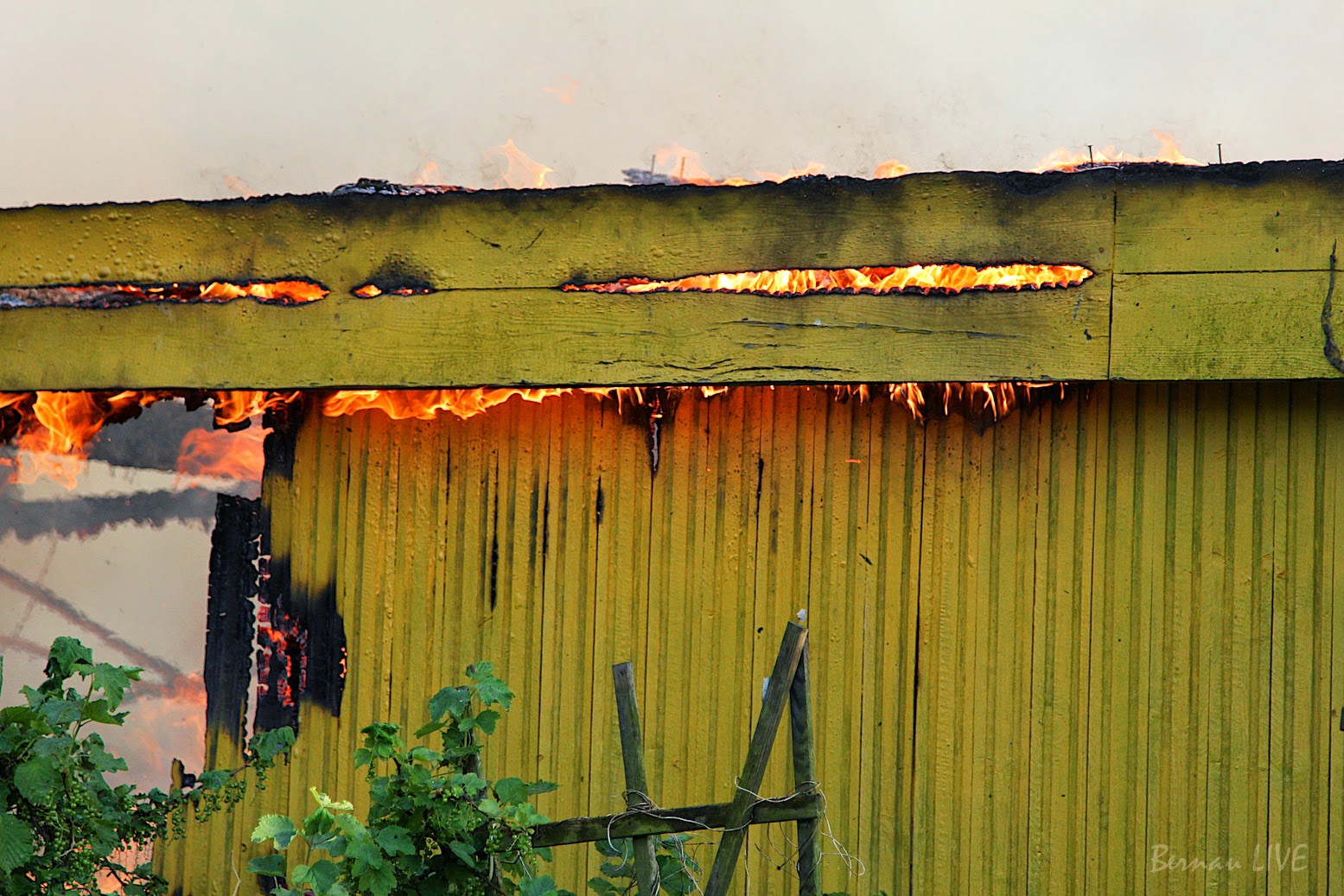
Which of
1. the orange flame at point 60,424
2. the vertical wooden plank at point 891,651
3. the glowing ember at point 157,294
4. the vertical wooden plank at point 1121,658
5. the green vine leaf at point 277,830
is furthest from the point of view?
the orange flame at point 60,424

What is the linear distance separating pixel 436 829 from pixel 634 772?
0.62m

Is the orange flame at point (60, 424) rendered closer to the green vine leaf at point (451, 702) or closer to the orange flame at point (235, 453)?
the orange flame at point (235, 453)

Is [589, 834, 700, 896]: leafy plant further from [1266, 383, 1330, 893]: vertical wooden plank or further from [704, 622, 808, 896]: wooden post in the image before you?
[1266, 383, 1330, 893]: vertical wooden plank

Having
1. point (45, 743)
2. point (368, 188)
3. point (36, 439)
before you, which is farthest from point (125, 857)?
point (368, 188)

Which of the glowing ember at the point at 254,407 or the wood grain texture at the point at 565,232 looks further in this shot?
the glowing ember at the point at 254,407

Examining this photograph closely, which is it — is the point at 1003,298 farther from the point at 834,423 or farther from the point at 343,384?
the point at 343,384

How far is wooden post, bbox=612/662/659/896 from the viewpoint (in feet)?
11.2

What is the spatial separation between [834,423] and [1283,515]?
174 centimetres

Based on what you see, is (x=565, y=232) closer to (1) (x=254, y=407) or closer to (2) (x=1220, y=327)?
(1) (x=254, y=407)

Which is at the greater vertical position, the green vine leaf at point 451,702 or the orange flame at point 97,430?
the orange flame at point 97,430

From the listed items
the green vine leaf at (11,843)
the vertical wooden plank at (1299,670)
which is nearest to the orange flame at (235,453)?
the green vine leaf at (11,843)

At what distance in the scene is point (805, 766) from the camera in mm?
3486

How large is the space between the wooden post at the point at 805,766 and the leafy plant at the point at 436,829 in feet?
2.50

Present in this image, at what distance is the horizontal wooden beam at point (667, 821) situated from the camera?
3.38 metres
